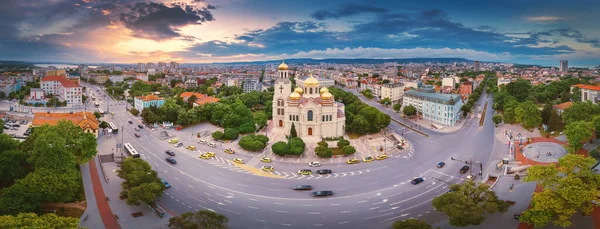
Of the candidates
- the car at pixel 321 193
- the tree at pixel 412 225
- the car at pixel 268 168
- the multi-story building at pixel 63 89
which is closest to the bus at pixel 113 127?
the car at pixel 268 168

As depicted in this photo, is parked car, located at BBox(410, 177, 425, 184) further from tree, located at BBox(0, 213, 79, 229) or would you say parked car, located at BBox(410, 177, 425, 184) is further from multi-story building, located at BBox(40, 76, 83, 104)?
multi-story building, located at BBox(40, 76, 83, 104)

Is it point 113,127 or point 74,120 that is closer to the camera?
point 74,120

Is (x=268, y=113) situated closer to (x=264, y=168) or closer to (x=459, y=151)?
(x=264, y=168)

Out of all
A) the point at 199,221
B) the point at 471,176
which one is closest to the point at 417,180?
the point at 471,176

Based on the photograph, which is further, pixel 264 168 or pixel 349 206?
pixel 264 168

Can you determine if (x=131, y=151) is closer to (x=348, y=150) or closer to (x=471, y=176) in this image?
(x=348, y=150)

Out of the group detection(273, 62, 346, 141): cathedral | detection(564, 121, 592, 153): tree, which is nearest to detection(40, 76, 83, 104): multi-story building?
detection(273, 62, 346, 141): cathedral

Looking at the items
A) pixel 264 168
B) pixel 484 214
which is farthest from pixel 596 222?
pixel 264 168
